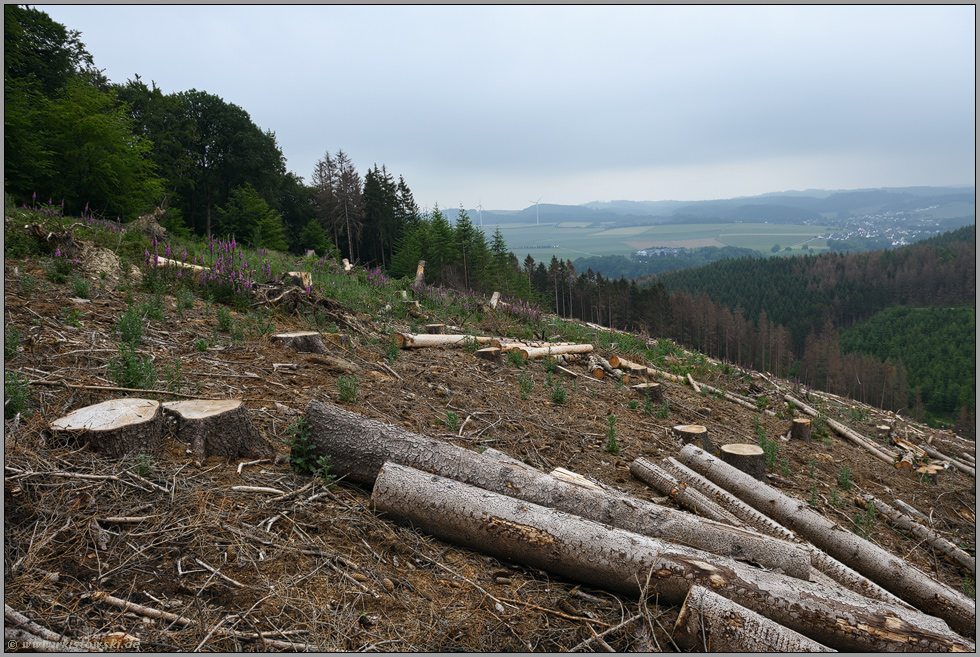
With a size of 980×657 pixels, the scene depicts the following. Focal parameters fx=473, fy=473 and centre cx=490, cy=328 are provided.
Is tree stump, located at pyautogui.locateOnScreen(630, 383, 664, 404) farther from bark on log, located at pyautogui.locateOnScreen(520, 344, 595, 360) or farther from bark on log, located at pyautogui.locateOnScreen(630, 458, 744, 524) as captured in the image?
bark on log, located at pyautogui.locateOnScreen(630, 458, 744, 524)

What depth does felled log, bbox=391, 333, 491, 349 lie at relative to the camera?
28.3 ft

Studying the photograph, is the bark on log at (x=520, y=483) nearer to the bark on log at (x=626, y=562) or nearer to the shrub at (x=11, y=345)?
the bark on log at (x=626, y=562)

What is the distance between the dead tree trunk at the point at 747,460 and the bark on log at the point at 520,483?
8.18ft

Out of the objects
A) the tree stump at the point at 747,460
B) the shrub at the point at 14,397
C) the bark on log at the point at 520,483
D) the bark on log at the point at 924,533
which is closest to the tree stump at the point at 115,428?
the shrub at the point at 14,397

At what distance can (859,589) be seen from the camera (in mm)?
3662

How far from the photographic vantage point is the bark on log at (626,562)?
2689mm

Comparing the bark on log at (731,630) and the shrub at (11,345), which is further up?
the shrub at (11,345)

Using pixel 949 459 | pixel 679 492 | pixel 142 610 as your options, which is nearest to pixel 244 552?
pixel 142 610

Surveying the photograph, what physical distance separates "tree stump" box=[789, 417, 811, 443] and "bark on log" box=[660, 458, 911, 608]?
172 inches

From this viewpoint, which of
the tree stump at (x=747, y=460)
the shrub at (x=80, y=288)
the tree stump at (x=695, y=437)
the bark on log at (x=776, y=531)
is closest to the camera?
the bark on log at (x=776, y=531)

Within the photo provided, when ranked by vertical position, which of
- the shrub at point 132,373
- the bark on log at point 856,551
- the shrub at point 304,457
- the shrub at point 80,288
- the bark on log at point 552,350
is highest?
the shrub at point 80,288

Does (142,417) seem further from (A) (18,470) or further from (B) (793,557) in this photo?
(B) (793,557)

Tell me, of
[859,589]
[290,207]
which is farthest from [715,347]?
[859,589]

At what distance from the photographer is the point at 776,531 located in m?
4.21
